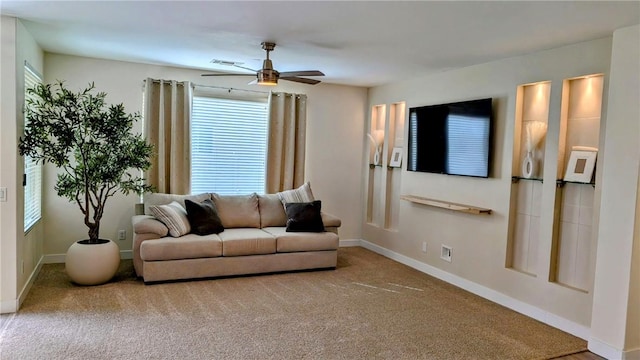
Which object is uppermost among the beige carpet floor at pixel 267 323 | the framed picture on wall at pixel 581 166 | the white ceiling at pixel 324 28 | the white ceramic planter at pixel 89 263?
the white ceiling at pixel 324 28

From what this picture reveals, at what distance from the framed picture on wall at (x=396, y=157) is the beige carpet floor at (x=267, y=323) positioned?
183cm

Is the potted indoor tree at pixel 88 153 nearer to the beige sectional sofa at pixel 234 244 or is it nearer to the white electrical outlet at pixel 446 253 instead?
the beige sectional sofa at pixel 234 244

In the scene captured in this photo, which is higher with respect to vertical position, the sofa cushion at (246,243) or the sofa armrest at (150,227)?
the sofa armrest at (150,227)

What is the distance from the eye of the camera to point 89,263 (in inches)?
172

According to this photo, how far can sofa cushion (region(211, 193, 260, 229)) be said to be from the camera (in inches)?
221

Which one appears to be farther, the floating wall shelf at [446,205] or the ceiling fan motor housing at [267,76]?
the floating wall shelf at [446,205]

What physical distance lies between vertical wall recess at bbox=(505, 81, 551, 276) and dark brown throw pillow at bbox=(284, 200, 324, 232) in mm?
2223

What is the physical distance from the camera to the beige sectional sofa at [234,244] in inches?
185

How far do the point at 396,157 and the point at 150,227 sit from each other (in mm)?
3374

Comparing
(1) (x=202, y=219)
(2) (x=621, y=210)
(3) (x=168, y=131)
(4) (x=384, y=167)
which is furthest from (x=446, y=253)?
(3) (x=168, y=131)

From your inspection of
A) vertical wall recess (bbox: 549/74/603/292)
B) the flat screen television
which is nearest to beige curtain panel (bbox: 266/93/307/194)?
the flat screen television

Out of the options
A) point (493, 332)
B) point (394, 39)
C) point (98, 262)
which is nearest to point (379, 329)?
point (493, 332)

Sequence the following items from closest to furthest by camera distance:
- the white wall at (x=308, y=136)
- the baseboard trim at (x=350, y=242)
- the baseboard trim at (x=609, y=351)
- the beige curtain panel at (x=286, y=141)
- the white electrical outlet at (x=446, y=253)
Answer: the baseboard trim at (x=609, y=351) → the white electrical outlet at (x=446, y=253) → the white wall at (x=308, y=136) → the beige curtain panel at (x=286, y=141) → the baseboard trim at (x=350, y=242)

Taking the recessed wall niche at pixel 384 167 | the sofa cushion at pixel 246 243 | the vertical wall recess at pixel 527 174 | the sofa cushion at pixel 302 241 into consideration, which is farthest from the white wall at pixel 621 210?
the sofa cushion at pixel 246 243
